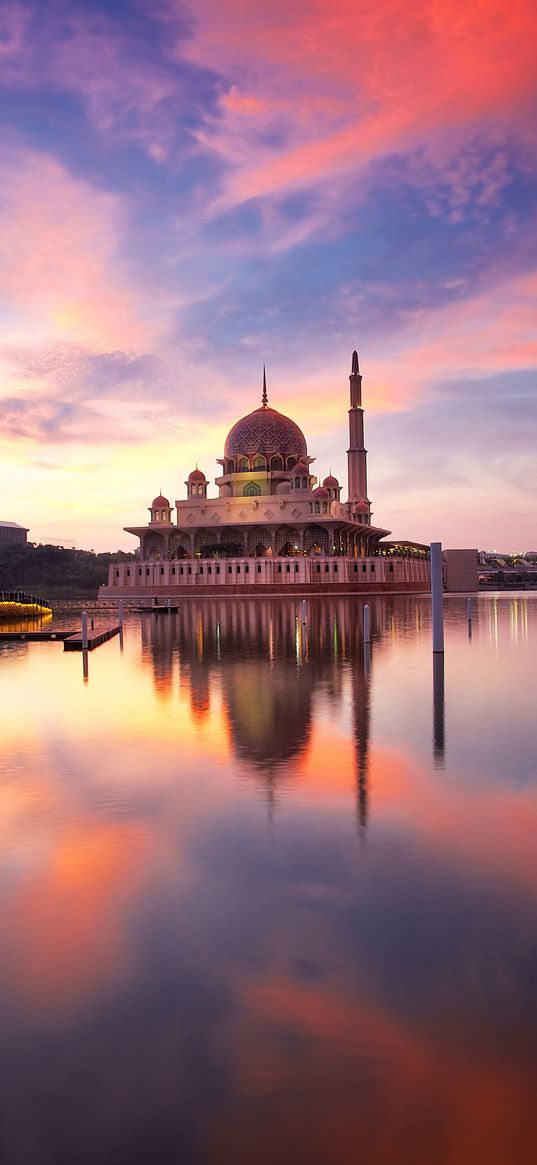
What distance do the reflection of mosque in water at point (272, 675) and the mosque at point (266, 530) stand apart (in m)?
38.9

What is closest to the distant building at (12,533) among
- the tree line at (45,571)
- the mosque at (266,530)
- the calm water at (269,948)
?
the tree line at (45,571)

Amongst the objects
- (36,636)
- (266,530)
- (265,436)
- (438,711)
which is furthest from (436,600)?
(265,436)

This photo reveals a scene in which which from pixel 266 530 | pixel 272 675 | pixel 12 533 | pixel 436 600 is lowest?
pixel 272 675

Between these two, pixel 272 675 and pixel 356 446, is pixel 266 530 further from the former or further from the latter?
pixel 272 675

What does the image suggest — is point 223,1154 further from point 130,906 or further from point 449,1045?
point 130,906

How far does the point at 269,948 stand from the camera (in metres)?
4.27

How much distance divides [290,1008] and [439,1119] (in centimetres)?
86

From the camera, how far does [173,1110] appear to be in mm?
3080

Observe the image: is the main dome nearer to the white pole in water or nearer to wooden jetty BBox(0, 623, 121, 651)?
wooden jetty BBox(0, 623, 121, 651)

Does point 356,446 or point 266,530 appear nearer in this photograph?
point 266,530

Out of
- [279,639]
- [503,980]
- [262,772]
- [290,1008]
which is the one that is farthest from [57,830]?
[279,639]

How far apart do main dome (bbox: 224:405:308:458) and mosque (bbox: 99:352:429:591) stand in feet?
0.34

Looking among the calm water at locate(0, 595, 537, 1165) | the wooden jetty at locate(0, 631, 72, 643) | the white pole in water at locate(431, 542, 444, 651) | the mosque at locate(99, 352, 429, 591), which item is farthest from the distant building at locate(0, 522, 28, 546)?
the calm water at locate(0, 595, 537, 1165)

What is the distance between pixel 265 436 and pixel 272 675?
71.6 m
